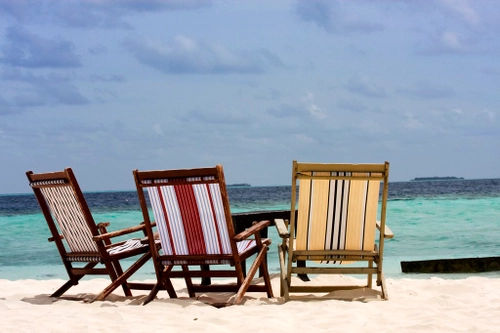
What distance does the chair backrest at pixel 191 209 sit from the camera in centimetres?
438

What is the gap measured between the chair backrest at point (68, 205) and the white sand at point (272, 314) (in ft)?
1.61

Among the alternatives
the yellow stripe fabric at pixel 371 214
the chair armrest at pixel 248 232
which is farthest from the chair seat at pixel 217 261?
the yellow stripe fabric at pixel 371 214

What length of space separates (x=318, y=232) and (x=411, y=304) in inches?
32.3

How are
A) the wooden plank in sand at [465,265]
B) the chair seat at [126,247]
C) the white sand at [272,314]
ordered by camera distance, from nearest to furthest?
the white sand at [272,314], the chair seat at [126,247], the wooden plank in sand at [465,265]

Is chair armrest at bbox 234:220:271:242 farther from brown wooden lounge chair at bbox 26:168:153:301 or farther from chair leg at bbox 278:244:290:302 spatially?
brown wooden lounge chair at bbox 26:168:153:301

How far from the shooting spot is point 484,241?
14797mm

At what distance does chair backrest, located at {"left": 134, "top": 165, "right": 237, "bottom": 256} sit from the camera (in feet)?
14.4

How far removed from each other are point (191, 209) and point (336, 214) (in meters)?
1.02

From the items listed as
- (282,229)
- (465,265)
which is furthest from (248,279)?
(465,265)

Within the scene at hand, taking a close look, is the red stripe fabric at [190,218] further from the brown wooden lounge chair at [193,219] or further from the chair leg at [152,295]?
the chair leg at [152,295]

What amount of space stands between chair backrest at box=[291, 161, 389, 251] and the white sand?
0.44 metres

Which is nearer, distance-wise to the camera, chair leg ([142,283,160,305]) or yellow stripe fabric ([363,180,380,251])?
yellow stripe fabric ([363,180,380,251])

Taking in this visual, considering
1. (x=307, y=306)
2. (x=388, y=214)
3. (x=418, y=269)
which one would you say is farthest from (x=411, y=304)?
(x=388, y=214)

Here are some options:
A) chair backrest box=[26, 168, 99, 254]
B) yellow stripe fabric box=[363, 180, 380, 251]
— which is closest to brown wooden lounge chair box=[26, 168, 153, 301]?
chair backrest box=[26, 168, 99, 254]
